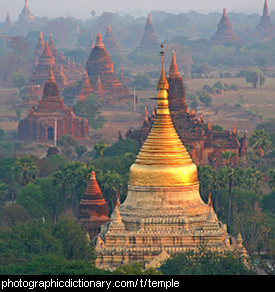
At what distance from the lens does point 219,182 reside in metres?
93.1

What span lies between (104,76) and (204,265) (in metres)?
119

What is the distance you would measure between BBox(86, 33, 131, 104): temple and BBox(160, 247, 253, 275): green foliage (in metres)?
114

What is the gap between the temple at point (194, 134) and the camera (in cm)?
11481

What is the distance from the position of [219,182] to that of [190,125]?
23221 mm

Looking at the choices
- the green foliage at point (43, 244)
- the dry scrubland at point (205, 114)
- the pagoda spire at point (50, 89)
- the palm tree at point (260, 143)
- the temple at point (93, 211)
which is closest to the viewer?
the green foliage at point (43, 244)

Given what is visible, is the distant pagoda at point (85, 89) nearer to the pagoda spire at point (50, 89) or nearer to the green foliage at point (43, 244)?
the pagoda spire at point (50, 89)

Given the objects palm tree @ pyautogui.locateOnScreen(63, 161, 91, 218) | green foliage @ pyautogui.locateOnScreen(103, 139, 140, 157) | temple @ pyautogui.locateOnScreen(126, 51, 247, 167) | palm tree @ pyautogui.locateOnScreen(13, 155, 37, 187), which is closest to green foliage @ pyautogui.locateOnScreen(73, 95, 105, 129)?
green foliage @ pyautogui.locateOnScreen(103, 139, 140, 157)

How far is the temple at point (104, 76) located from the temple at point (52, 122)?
32.2m

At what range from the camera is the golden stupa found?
232 ft

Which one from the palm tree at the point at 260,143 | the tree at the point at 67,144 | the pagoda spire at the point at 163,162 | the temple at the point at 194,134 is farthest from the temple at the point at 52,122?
the pagoda spire at the point at 163,162

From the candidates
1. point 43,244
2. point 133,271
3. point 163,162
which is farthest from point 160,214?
point 133,271

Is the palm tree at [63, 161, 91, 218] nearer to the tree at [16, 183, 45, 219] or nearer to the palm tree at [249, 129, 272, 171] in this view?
the tree at [16, 183, 45, 219]
